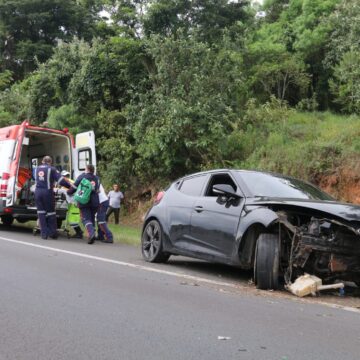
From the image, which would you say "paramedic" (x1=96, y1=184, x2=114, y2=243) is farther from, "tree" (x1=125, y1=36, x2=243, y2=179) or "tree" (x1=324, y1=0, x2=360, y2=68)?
"tree" (x1=324, y1=0, x2=360, y2=68)

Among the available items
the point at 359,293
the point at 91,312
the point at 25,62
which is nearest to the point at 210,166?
the point at 359,293

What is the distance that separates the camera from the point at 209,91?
17.2 metres

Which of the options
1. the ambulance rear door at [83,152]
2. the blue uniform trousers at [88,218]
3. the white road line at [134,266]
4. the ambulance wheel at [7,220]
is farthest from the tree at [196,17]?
the white road line at [134,266]

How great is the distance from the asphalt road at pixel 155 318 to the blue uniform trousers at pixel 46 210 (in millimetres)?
4153

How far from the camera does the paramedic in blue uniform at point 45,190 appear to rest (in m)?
12.3

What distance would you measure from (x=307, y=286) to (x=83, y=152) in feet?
28.9

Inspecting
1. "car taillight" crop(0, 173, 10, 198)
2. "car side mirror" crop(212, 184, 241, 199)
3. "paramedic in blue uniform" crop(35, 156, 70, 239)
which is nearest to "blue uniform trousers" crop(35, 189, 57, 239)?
"paramedic in blue uniform" crop(35, 156, 70, 239)

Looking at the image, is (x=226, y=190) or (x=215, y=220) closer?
(x=226, y=190)

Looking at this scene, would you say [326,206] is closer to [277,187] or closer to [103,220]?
[277,187]

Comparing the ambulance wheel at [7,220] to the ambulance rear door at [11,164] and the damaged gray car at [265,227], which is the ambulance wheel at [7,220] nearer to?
the ambulance rear door at [11,164]

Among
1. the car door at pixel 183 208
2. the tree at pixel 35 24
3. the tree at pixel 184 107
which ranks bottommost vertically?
the car door at pixel 183 208

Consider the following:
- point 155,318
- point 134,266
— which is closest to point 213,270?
point 134,266

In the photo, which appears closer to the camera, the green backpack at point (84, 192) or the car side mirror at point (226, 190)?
the car side mirror at point (226, 190)

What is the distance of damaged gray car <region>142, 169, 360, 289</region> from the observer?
632 cm
